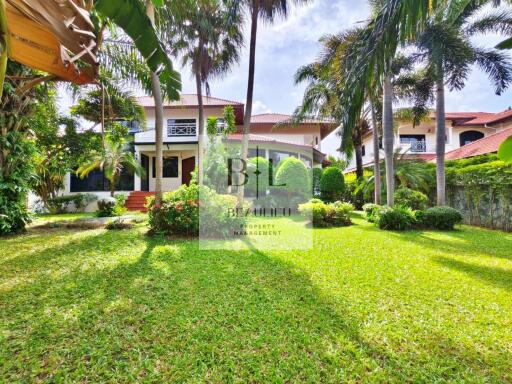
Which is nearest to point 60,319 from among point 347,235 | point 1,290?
point 1,290

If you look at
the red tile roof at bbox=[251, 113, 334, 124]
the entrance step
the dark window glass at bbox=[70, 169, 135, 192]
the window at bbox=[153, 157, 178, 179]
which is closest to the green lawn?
the entrance step

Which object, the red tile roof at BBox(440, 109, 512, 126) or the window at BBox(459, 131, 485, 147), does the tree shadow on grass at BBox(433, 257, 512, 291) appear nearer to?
the red tile roof at BBox(440, 109, 512, 126)

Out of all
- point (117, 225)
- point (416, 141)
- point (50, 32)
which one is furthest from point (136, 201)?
point (416, 141)

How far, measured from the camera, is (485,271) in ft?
16.9

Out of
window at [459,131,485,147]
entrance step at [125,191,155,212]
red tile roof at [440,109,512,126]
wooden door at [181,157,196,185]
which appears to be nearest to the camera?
entrance step at [125,191,155,212]

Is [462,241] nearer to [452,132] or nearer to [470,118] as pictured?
[452,132]

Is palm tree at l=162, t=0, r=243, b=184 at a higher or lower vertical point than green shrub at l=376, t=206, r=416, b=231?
higher

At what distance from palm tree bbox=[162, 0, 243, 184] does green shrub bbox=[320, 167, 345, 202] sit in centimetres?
994

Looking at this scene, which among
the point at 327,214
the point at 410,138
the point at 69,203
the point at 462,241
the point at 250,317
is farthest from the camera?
the point at 410,138

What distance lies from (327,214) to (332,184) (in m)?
7.12

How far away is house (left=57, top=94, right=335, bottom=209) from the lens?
18359mm

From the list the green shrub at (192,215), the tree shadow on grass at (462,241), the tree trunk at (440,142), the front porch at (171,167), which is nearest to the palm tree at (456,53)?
the tree trunk at (440,142)

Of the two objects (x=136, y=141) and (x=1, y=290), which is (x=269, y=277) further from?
(x=136, y=141)

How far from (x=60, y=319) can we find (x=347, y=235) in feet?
26.4
